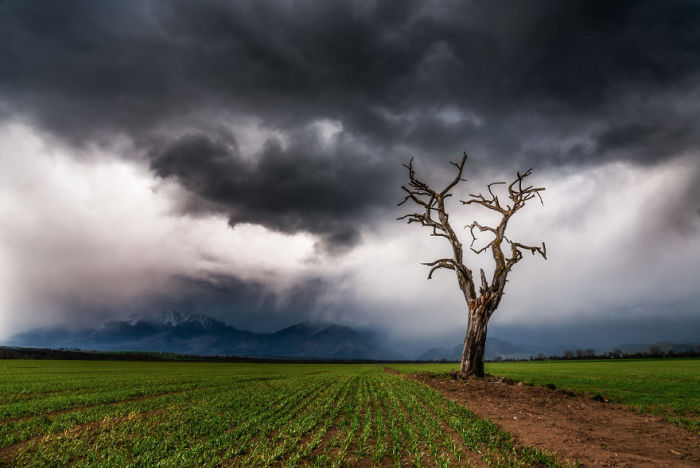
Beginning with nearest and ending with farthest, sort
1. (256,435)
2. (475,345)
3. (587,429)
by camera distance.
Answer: (256,435), (587,429), (475,345)

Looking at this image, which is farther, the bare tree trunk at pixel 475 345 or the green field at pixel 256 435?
the bare tree trunk at pixel 475 345

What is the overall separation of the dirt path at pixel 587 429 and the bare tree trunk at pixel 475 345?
8.11m

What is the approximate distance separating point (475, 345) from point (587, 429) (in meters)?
16.4

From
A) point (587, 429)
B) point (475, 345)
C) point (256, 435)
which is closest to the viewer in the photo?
point (256, 435)

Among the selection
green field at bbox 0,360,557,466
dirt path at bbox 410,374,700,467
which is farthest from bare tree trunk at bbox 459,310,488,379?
green field at bbox 0,360,557,466

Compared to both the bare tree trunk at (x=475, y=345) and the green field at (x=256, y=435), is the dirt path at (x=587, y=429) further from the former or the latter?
the bare tree trunk at (x=475, y=345)

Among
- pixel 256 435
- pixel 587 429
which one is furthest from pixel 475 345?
pixel 256 435

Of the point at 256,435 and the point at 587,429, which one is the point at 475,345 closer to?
the point at 587,429

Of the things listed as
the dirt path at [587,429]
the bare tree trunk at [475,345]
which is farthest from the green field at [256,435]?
the bare tree trunk at [475,345]

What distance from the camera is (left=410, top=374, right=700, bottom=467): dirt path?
29.2 feet

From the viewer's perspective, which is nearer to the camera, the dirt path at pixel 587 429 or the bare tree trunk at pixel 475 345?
the dirt path at pixel 587 429

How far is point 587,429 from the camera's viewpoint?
11.8 metres

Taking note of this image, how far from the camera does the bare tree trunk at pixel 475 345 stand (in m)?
27.8

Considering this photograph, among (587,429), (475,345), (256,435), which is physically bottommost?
(256,435)
